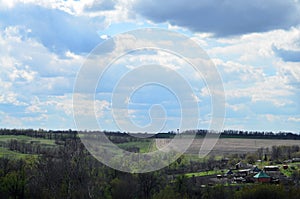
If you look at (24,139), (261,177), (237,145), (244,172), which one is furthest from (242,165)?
(24,139)

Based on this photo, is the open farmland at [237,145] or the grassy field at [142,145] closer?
the grassy field at [142,145]

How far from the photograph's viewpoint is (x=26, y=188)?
76.6m

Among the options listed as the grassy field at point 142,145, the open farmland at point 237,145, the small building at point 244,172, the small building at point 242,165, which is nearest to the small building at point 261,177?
the small building at point 244,172

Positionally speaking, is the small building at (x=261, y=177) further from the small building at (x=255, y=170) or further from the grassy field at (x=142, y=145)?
the grassy field at (x=142, y=145)

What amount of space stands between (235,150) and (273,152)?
573 inches

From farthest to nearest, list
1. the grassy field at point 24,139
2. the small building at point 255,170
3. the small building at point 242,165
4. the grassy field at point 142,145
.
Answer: the grassy field at point 24,139
the small building at point 242,165
the small building at point 255,170
the grassy field at point 142,145

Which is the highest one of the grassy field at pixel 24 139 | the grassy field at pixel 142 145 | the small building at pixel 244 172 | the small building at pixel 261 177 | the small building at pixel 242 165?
the grassy field at pixel 24 139

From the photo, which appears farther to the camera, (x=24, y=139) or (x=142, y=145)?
(x=24, y=139)

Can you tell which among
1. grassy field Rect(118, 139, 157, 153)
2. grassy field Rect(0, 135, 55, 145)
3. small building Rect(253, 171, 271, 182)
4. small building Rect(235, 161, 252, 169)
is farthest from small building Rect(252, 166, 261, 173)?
grassy field Rect(0, 135, 55, 145)

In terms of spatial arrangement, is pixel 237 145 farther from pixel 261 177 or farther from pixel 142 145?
pixel 142 145

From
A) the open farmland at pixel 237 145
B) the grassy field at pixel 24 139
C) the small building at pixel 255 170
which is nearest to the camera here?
the small building at pixel 255 170

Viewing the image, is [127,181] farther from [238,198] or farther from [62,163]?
[238,198]

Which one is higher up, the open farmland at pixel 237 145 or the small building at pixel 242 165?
the open farmland at pixel 237 145

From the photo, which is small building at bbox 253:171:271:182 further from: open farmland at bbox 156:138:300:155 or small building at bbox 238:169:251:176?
open farmland at bbox 156:138:300:155
